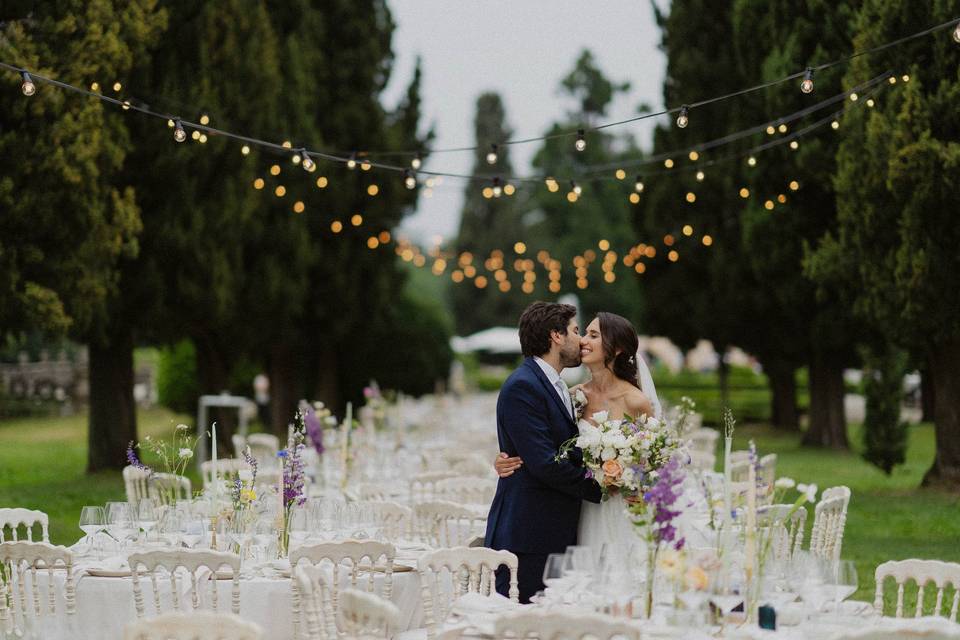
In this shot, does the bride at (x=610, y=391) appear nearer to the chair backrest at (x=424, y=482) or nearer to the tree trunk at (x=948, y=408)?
the chair backrest at (x=424, y=482)

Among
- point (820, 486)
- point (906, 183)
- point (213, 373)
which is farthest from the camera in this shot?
point (213, 373)

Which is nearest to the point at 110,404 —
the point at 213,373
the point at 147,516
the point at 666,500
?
the point at 213,373

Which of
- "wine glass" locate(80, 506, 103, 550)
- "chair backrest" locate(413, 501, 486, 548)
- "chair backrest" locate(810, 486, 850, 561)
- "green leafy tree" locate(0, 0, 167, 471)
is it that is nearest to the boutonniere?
"chair backrest" locate(413, 501, 486, 548)

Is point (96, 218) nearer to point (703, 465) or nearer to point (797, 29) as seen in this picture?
point (703, 465)

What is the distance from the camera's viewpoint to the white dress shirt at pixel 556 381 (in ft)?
20.4

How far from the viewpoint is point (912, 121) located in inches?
504

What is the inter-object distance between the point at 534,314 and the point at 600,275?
141ft

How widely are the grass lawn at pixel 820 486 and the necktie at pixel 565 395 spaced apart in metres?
4.07

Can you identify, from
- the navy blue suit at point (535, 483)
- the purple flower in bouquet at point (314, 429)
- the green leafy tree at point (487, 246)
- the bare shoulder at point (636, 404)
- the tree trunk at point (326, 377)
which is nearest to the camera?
the navy blue suit at point (535, 483)

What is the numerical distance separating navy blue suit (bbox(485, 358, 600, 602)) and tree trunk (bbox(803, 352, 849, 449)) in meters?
16.3

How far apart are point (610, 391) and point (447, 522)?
5.39 feet

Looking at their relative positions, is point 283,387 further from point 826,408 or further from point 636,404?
point 636,404

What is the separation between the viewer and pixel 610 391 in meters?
6.56

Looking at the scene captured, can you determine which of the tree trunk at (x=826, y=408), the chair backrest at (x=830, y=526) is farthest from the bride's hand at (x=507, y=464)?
the tree trunk at (x=826, y=408)
